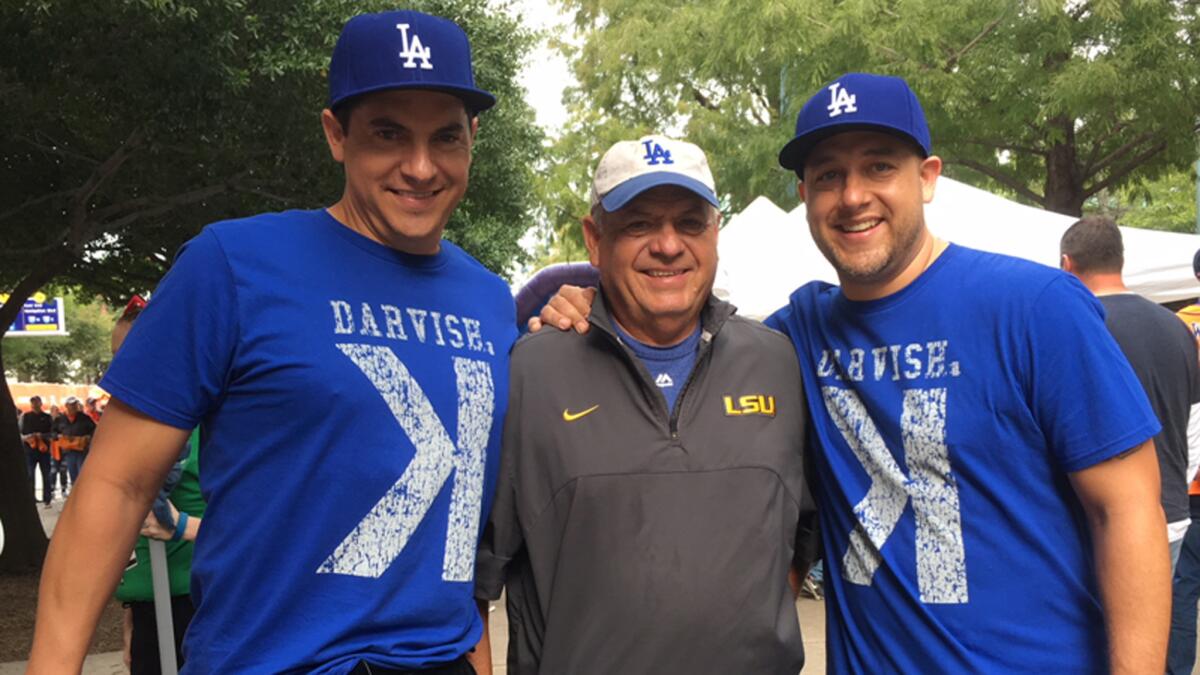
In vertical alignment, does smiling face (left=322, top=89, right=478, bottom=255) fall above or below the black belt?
above

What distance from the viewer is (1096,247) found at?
17.7ft

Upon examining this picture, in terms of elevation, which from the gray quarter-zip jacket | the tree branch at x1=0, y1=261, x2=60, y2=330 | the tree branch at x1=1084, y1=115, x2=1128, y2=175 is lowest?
the gray quarter-zip jacket

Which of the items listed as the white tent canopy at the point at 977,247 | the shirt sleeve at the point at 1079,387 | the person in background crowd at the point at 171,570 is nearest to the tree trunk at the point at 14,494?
the white tent canopy at the point at 977,247

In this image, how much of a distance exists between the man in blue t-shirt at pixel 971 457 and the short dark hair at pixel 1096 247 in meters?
3.04

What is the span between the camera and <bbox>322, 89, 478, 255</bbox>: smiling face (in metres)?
2.51

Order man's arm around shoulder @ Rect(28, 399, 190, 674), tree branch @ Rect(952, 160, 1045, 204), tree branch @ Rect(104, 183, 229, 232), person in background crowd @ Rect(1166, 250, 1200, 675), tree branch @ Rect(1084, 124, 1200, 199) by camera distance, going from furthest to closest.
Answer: tree branch @ Rect(952, 160, 1045, 204)
tree branch @ Rect(1084, 124, 1200, 199)
tree branch @ Rect(104, 183, 229, 232)
person in background crowd @ Rect(1166, 250, 1200, 675)
man's arm around shoulder @ Rect(28, 399, 190, 674)

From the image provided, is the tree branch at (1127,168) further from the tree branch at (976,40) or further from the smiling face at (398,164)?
the smiling face at (398,164)

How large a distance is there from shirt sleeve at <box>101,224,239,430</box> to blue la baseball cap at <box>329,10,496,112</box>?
537mm

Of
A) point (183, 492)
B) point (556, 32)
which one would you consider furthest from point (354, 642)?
point (556, 32)

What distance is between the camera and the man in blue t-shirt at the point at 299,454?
7.16 feet

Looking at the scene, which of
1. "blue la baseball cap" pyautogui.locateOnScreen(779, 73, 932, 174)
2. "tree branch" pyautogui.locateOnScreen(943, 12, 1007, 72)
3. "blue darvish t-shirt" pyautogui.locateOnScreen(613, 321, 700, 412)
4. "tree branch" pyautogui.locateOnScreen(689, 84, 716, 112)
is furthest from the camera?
"tree branch" pyautogui.locateOnScreen(689, 84, 716, 112)

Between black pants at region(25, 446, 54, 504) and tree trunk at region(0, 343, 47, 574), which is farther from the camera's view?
black pants at region(25, 446, 54, 504)

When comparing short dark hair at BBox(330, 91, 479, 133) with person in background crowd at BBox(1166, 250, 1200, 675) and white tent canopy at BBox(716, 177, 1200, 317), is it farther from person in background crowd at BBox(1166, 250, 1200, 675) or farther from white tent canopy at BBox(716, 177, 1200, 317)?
white tent canopy at BBox(716, 177, 1200, 317)

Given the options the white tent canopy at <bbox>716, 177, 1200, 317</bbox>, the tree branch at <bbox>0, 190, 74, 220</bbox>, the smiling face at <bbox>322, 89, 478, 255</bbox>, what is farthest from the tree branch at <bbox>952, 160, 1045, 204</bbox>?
the smiling face at <bbox>322, 89, 478, 255</bbox>
